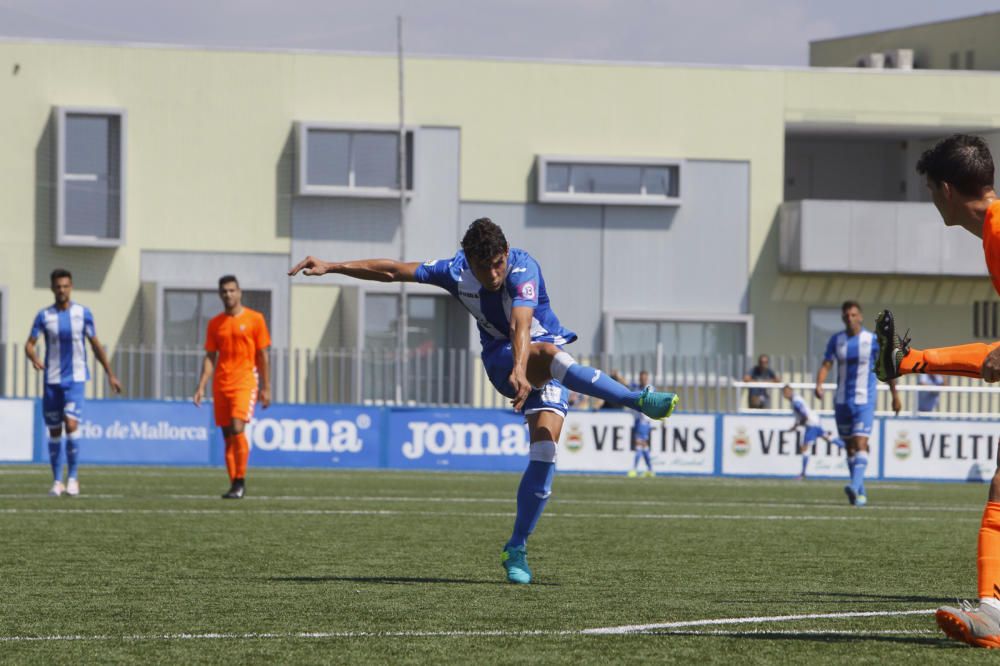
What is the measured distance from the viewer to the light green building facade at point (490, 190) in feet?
117

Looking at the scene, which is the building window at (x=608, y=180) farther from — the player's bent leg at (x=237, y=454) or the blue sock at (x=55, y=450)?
the player's bent leg at (x=237, y=454)

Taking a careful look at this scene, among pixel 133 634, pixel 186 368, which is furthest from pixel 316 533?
pixel 186 368

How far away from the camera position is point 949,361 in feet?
22.3

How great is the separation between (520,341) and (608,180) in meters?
30.1

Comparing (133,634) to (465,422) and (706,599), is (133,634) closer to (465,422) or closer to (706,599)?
(706,599)

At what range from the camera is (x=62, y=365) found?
16156 mm

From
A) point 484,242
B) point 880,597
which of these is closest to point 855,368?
point 880,597

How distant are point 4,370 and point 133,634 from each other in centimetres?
2512

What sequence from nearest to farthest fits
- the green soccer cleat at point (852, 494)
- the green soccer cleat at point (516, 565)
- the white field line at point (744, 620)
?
1. the white field line at point (744, 620)
2. the green soccer cleat at point (516, 565)
3. the green soccer cleat at point (852, 494)

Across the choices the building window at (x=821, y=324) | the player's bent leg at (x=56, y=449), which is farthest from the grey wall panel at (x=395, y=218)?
the player's bent leg at (x=56, y=449)

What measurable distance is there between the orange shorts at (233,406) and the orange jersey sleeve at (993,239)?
10593mm

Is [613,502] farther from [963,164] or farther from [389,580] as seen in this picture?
[963,164]

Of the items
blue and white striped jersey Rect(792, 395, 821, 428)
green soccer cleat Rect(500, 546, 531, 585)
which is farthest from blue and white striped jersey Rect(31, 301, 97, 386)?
blue and white striped jersey Rect(792, 395, 821, 428)

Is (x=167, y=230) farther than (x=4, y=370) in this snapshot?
Yes
